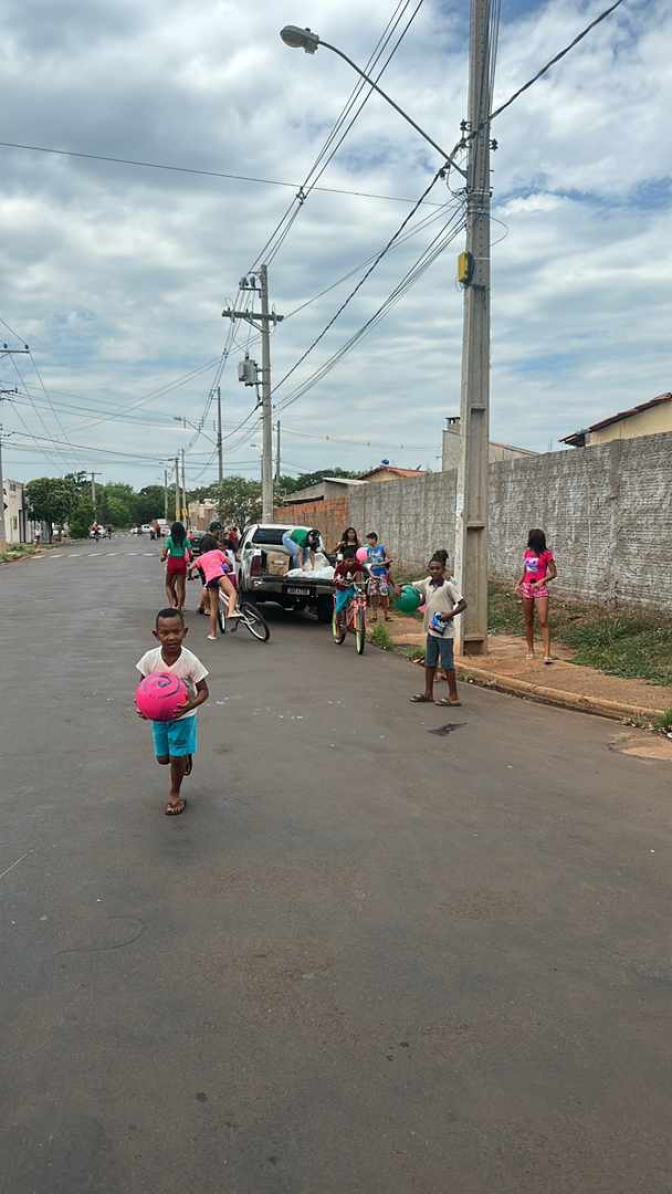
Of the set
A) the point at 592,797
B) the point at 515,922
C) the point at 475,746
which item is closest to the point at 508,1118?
the point at 515,922

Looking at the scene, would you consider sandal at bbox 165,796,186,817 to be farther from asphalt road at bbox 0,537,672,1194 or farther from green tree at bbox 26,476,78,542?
green tree at bbox 26,476,78,542

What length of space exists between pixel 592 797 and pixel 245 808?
2.36 metres

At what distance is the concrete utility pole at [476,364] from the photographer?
38.3 feet

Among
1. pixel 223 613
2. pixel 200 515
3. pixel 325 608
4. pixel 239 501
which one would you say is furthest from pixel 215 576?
pixel 200 515

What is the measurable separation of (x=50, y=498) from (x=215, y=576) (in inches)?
2662

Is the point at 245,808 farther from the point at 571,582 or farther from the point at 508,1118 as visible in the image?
the point at 571,582

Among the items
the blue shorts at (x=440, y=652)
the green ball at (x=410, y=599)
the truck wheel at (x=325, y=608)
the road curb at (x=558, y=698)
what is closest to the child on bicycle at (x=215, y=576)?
the truck wheel at (x=325, y=608)

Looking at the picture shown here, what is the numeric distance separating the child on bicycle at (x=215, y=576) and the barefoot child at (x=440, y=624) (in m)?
4.97

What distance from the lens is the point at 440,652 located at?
920 centimetres

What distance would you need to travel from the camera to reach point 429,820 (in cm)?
548

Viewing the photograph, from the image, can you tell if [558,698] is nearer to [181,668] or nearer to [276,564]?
[181,668]

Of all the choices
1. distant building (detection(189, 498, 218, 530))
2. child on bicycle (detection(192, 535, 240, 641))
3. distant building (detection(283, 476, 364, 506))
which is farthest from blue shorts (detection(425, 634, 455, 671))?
distant building (detection(189, 498, 218, 530))

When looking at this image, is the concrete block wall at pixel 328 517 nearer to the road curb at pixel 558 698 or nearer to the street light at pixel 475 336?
the street light at pixel 475 336

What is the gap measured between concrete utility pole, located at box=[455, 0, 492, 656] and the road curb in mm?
1212
